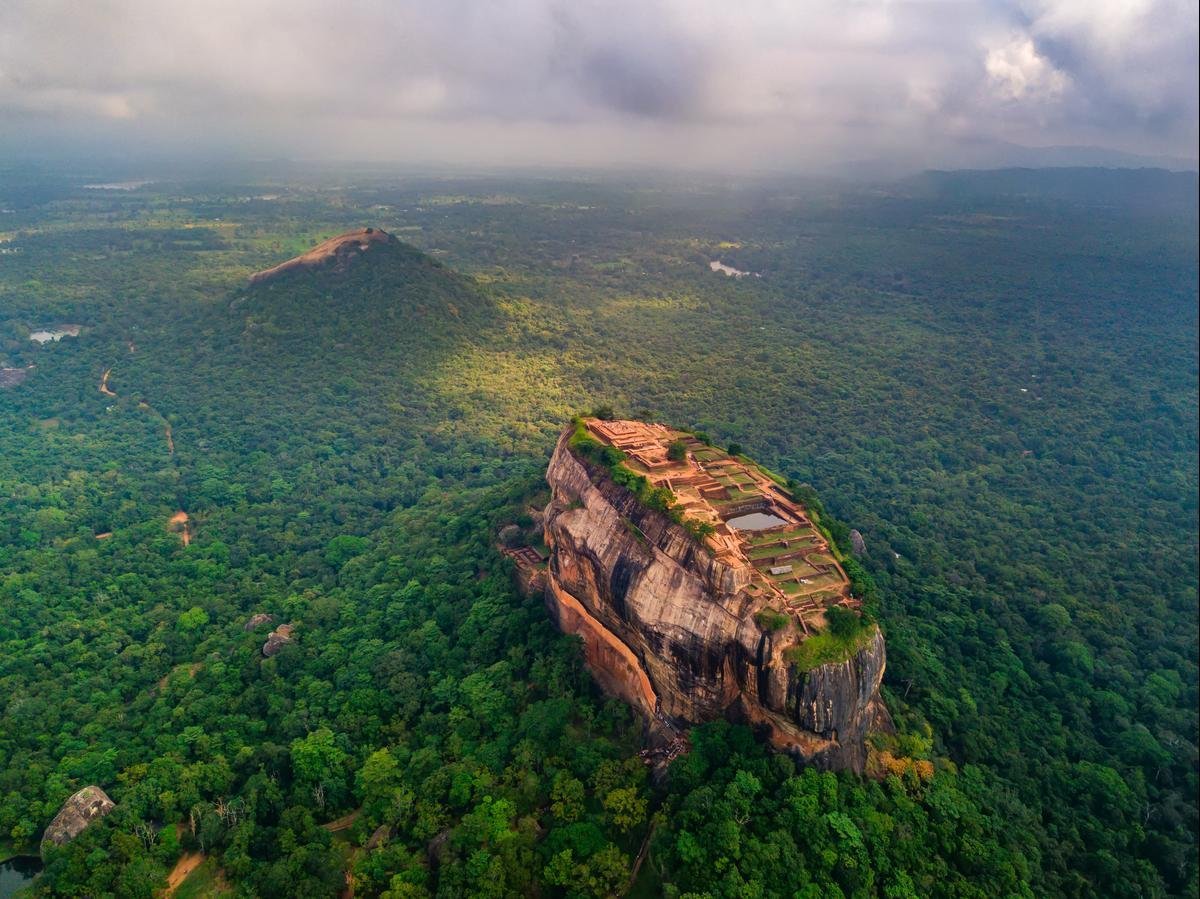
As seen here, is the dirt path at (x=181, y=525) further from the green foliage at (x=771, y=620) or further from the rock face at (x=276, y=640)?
the green foliage at (x=771, y=620)

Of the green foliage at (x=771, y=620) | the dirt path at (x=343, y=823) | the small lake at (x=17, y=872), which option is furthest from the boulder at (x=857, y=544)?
the small lake at (x=17, y=872)

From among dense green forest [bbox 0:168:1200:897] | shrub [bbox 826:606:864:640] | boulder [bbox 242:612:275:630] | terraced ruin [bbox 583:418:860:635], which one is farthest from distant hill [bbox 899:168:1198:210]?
boulder [bbox 242:612:275:630]

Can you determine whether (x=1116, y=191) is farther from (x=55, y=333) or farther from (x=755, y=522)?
(x=55, y=333)

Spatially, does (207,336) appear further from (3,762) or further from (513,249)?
(513,249)

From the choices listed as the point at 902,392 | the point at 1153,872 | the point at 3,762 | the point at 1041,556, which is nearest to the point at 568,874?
the point at 1153,872

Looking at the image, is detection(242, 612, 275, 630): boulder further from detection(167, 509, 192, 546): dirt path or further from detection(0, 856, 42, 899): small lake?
detection(0, 856, 42, 899): small lake

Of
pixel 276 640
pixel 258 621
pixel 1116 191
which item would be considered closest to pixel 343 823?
pixel 276 640
